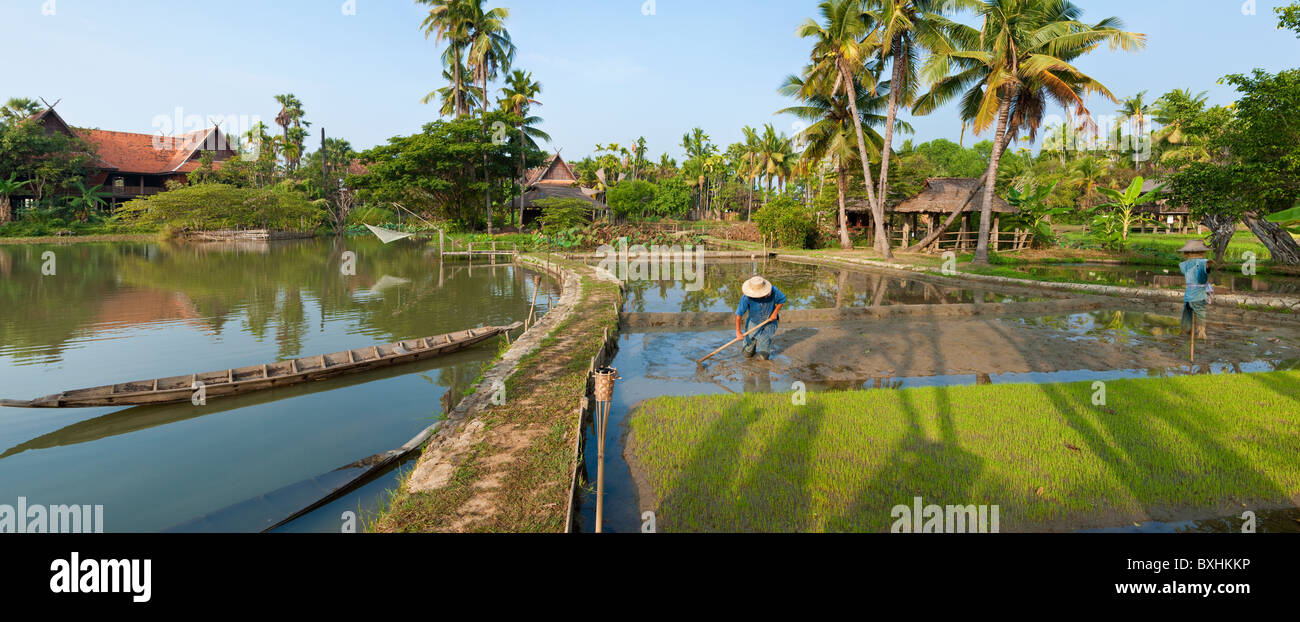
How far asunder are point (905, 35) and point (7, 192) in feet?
179

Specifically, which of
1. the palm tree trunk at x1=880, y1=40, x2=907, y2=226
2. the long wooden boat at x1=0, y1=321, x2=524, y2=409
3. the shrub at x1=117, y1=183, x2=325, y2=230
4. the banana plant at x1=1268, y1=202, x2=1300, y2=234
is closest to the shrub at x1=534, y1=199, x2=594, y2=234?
the palm tree trunk at x1=880, y1=40, x2=907, y2=226

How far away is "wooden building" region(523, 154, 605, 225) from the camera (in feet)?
153

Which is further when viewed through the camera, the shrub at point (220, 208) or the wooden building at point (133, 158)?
the wooden building at point (133, 158)

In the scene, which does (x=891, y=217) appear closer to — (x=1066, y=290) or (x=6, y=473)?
(x=1066, y=290)

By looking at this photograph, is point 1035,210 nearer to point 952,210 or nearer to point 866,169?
point 952,210

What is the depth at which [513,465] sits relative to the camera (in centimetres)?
518

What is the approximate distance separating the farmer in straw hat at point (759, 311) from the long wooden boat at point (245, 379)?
17.1 feet

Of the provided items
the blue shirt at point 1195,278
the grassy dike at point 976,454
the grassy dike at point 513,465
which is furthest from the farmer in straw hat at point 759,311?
the blue shirt at point 1195,278

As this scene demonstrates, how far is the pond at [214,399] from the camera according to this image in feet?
18.5

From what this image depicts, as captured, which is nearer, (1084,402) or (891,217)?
(1084,402)

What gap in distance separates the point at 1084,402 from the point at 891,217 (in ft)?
93.3

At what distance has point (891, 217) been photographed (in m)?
32.9
